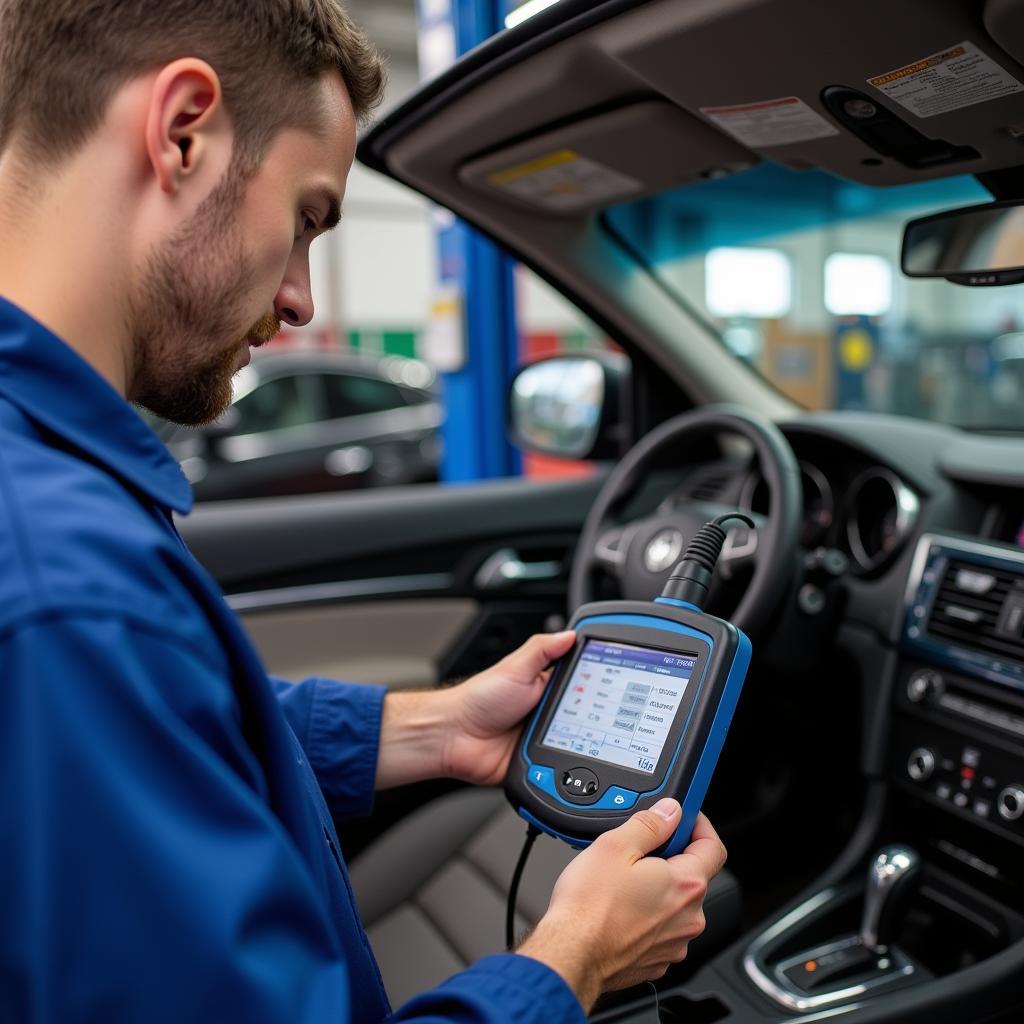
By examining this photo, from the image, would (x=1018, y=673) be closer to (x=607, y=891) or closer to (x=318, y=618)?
(x=607, y=891)

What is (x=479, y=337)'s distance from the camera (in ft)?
11.7

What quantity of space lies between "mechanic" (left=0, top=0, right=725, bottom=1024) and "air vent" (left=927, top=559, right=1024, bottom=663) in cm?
67

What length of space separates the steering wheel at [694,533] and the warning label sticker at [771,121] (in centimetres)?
37

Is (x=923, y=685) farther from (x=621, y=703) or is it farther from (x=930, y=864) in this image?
(x=621, y=703)

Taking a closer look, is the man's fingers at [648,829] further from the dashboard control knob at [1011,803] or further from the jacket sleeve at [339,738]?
the dashboard control knob at [1011,803]

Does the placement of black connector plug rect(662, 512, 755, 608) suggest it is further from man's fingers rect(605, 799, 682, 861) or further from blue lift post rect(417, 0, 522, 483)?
blue lift post rect(417, 0, 522, 483)

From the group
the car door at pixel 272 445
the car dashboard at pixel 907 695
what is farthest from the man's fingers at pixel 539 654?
the car door at pixel 272 445

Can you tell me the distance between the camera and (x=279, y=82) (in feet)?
2.38

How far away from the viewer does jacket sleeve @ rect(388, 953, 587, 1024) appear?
61cm

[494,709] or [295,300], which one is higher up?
[295,300]

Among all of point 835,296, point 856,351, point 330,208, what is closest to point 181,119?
point 330,208

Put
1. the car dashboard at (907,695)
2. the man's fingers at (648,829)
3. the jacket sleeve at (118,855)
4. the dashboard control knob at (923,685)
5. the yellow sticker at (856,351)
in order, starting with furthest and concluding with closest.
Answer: the yellow sticker at (856,351), the dashboard control knob at (923,685), the car dashboard at (907,695), the man's fingers at (648,829), the jacket sleeve at (118,855)

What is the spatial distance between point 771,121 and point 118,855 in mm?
1025

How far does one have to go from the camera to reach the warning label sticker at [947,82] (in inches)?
36.6
